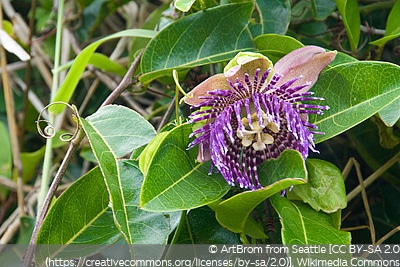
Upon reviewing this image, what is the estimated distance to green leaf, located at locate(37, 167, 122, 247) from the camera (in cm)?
65

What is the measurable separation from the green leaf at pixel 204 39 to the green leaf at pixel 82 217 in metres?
0.18

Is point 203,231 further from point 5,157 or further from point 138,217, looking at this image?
point 5,157

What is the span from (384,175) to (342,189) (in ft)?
0.93

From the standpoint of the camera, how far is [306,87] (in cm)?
60

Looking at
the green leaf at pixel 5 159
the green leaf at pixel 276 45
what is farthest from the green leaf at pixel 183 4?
the green leaf at pixel 5 159

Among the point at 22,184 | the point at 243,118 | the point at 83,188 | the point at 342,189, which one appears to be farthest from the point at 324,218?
the point at 22,184

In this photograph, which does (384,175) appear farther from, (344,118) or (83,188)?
(83,188)

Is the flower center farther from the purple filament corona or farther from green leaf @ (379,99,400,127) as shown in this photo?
green leaf @ (379,99,400,127)

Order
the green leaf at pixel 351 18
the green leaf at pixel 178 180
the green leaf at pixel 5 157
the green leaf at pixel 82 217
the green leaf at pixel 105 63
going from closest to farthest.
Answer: the green leaf at pixel 178 180 < the green leaf at pixel 82 217 < the green leaf at pixel 351 18 < the green leaf at pixel 105 63 < the green leaf at pixel 5 157

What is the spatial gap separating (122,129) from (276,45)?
0.72ft

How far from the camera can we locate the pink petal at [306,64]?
0.60 meters

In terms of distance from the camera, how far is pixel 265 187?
1.80 ft

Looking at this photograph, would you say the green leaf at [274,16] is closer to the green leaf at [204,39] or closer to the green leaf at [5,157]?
the green leaf at [204,39]

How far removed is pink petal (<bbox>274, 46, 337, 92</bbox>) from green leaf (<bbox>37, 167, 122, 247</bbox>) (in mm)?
249
